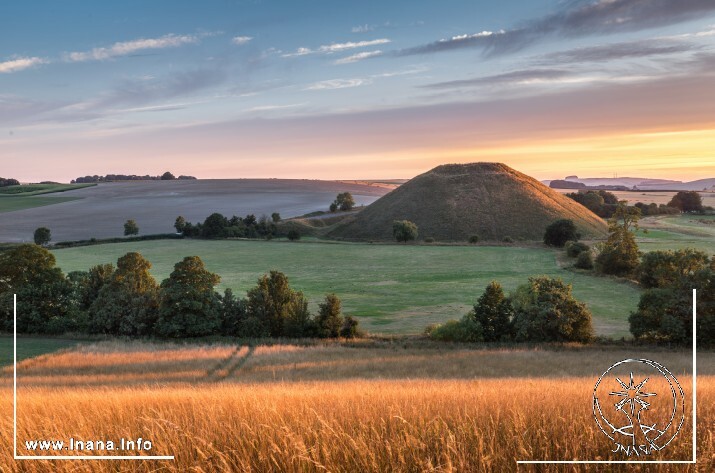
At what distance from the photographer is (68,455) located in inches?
293

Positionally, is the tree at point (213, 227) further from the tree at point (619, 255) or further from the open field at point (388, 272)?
the tree at point (619, 255)

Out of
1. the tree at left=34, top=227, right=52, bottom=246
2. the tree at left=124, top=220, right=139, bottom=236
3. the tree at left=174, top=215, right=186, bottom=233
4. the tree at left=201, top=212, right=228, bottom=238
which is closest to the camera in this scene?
the tree at left=34, top=227, right=52, bottom=246

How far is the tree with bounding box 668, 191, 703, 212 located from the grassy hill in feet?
140

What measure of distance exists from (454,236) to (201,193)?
3925 inches

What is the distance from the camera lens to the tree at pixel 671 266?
44.8 metres

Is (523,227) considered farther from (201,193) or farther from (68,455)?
(68,455)

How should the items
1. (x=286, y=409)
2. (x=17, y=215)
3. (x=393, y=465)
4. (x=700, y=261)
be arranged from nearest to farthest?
1. (x=393, y=465)
2. (x=286, y=409)
3. (x=700, y=261)
4. (x=17, y=215)

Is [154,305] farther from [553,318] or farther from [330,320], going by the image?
[553,318]

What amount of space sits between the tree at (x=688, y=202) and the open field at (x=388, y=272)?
98723 mm

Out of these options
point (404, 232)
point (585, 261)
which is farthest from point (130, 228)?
point (585, 261)

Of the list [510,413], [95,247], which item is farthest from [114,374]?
[95,247]

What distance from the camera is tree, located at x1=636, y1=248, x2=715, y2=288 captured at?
44812 mm

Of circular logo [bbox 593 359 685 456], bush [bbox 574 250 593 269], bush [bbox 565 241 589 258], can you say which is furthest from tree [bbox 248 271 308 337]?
bush [bbox 565 241 589 258]

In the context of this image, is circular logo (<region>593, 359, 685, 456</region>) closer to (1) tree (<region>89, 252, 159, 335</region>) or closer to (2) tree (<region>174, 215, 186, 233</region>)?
(1) tree (<region>89, 252, 159, 335</region>)
